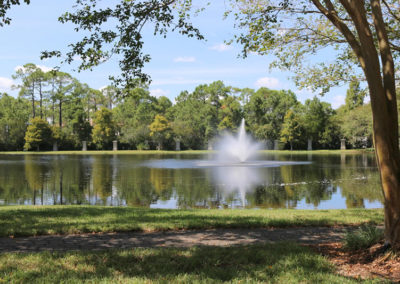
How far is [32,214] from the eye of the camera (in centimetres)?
973

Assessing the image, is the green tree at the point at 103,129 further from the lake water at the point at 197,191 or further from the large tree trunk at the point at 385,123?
the large tree trunk at the point at 385,123

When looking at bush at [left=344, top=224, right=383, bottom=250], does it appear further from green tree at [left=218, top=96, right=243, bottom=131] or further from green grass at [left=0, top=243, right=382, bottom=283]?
green tree at [left=218, top=96, right=243, bottom=131]

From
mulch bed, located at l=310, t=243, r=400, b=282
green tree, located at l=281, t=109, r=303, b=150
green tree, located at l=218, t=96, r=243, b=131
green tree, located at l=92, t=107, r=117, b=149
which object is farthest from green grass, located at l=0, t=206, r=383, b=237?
green tree, located at l=218, t=96, r=243, b=131

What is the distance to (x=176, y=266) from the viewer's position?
5.22 metres

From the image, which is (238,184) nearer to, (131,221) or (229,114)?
(131,221)

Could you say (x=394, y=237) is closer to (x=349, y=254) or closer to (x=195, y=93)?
(x=349, y=254)

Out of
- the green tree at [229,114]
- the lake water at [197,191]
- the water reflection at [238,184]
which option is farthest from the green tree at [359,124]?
the water reflection at [238,184]

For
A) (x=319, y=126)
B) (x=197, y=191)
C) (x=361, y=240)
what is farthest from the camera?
(x=319, y=126)

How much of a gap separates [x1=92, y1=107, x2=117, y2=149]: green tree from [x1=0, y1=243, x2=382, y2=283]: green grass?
238 feet

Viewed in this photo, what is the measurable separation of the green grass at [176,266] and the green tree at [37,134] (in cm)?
7118

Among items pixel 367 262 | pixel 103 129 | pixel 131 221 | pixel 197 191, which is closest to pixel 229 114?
pixel 103 129

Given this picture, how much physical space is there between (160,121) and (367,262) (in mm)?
74235

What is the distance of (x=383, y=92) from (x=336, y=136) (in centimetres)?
7872

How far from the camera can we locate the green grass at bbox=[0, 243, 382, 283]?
15.5 ft
